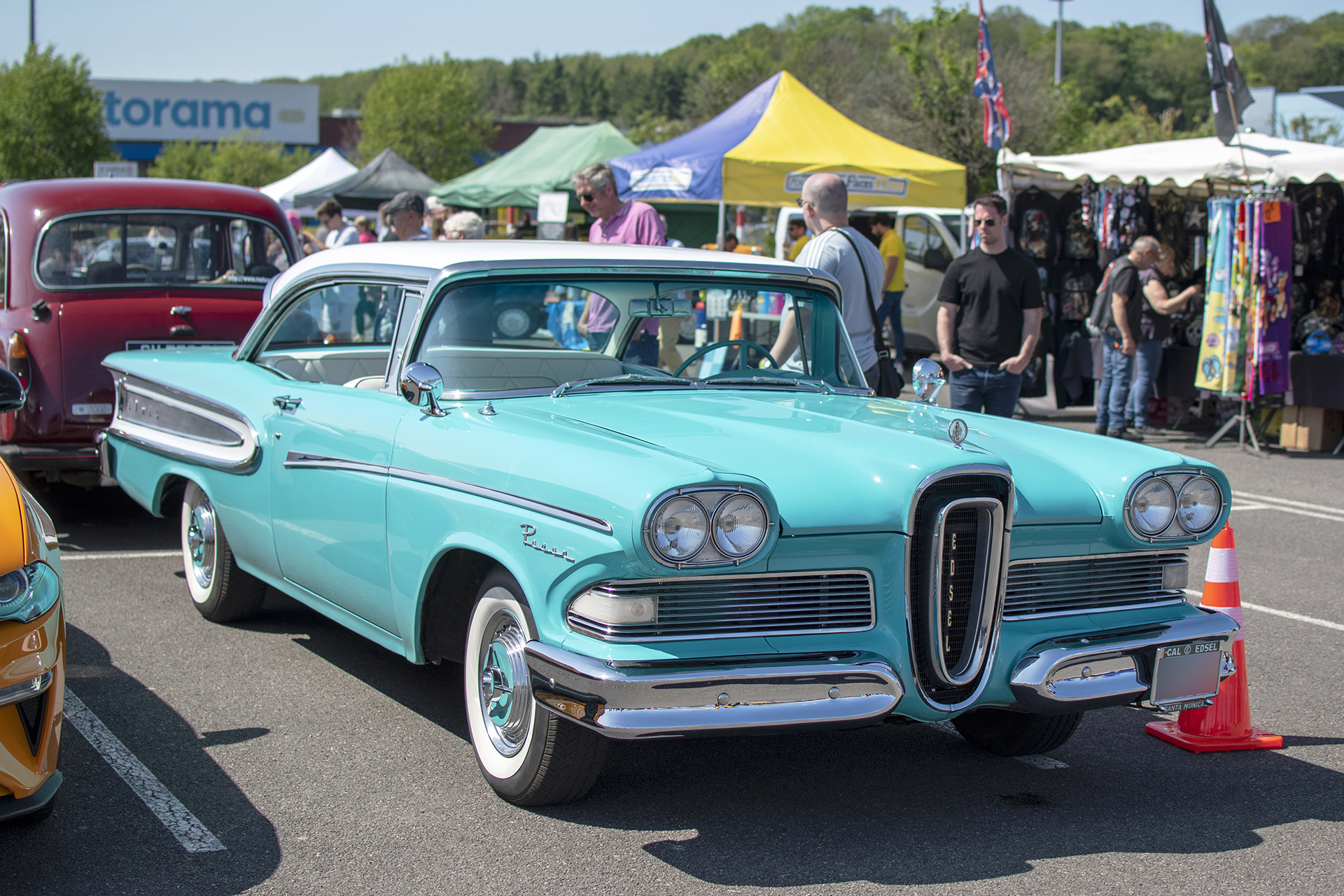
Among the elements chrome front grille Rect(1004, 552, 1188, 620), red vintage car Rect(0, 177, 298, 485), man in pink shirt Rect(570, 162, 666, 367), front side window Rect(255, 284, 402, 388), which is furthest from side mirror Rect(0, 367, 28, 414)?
man in pink shirt Rect(570, 162, 666, 367)

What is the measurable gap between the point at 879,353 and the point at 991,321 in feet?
3.97

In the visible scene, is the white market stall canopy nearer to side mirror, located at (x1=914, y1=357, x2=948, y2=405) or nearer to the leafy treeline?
side mirror, located at (x1=914, y1=357, x2=948, y2=405)

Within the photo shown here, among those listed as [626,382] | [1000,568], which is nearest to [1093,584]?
[1000,568]

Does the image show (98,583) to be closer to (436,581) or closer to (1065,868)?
(436,581)

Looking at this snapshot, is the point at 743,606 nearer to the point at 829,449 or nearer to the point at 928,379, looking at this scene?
the point at 829,449

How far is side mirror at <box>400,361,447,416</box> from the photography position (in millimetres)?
3914

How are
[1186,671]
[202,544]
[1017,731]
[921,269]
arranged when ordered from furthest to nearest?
[921,269] → [202,544] → [1017,731] → [1186,671]

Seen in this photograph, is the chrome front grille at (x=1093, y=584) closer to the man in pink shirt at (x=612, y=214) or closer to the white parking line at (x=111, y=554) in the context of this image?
the man in pink shirt at (x=612, y=214)

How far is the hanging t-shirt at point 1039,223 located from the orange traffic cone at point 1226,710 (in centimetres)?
980

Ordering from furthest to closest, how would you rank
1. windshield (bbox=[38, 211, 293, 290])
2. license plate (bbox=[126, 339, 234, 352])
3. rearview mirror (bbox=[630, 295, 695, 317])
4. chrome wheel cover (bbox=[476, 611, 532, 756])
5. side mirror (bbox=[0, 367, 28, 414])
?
windshield (bbox=[38, 211, 293, 290]) < license plate (bbox=[126, 339, 234, 352]) < rearview mirror (bbox=[630, 295, 695, 317]) < side mirror (bbox=[0, 367, 28, 414]) < chrome wheel cover (bbox=[476, 611, 532, 756])

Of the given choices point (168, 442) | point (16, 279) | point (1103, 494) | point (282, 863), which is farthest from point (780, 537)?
point (16, 279)

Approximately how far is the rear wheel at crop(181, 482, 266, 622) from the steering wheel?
2.11 m

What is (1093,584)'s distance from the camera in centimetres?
367

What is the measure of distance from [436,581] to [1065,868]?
1922 millimetres
